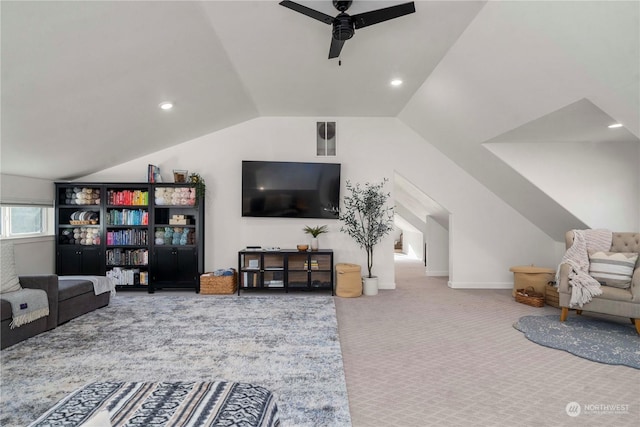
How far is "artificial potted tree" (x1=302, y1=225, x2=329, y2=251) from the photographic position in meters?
5.81

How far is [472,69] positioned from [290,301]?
3.64m

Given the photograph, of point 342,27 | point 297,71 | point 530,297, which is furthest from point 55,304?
point 530,297

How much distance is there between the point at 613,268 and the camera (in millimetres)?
A: 4004

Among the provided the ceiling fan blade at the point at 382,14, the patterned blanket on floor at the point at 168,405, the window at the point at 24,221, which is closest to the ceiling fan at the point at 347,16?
the ceiling fan blade at the point at 382,14

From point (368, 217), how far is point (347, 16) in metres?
3.70

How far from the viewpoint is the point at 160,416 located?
135 centimetres

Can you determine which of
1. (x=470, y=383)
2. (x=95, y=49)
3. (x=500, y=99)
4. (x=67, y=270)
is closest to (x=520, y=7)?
(x=500, y=99)

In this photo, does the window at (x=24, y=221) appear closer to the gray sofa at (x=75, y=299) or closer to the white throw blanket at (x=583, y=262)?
the gray sofa at (x=75, y=299)

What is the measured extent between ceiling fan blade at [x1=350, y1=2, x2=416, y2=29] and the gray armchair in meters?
3.41

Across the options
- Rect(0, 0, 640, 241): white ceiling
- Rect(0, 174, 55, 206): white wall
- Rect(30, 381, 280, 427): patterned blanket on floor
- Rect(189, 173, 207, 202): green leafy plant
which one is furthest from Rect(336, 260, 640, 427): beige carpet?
Rect(0, 174, 55, 206): white wall

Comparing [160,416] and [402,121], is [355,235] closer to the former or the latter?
[402,121]

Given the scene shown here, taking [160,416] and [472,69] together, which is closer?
[160,416]

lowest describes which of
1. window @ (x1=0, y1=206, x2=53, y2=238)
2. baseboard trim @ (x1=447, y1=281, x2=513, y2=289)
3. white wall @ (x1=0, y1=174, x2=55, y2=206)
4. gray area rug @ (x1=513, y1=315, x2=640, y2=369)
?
gray area rug @ (x1=513, y1=315, x2=640, y2=369)

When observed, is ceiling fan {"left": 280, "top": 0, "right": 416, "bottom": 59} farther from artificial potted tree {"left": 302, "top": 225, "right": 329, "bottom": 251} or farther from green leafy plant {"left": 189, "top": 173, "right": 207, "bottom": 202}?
green leafy plant {"left": 189, "top": 173, "right": 207, "bottom": 202}
